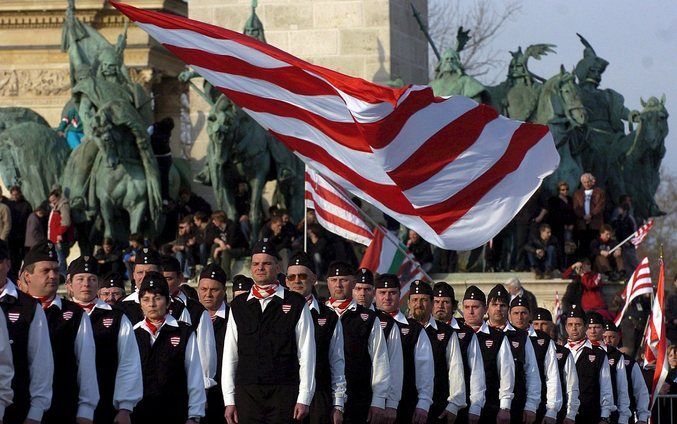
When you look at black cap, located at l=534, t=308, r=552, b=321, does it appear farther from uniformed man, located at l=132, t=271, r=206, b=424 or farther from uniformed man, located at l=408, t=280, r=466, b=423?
uniformed man, located at l=132, t=271, r=206, b=424

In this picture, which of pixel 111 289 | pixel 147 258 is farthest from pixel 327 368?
pixel 111 289

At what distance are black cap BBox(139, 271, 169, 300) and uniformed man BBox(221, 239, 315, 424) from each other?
2.23 feet

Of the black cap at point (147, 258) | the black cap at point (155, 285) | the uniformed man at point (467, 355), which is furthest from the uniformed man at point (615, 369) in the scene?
the black cap at point (155, 285)

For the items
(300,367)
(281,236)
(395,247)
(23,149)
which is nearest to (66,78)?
(23,149)

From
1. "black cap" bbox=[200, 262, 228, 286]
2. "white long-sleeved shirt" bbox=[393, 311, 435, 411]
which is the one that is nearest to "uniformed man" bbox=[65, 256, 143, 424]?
"black cap" bbox=[200, 262, 228, 286]

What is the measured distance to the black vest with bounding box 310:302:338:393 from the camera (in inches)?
578

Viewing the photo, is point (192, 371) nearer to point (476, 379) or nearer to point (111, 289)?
point (111, 289)

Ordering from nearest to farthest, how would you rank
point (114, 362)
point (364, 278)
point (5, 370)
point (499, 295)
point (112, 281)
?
point (5, 370) → point (114, 362) → point (112, 281) → point (364, 278) → point (499, 295)

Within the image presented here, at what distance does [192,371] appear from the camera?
45.2 feet

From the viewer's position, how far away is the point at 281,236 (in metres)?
27.2

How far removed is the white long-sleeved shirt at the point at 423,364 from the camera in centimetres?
1589

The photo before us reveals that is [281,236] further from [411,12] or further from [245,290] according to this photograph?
[245,290]

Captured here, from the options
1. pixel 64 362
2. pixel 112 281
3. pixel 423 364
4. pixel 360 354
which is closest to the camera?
pixel 64 362

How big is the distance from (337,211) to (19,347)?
28.0 feet
